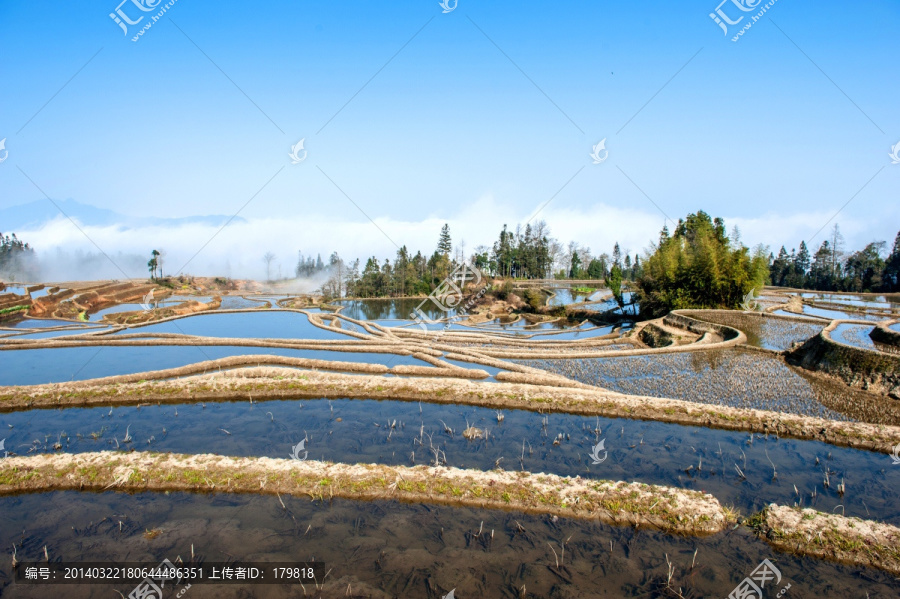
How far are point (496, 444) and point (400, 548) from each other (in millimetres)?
5659

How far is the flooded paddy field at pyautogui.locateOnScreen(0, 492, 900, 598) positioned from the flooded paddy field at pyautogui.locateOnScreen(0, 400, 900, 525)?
2261 millimetres

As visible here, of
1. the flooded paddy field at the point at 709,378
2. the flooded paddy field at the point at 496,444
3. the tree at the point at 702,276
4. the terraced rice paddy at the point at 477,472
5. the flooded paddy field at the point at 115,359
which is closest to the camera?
the terraced rice paddy at the point at 477,472

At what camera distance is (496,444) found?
13.7m

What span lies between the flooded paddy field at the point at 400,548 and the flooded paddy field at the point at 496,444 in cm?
226

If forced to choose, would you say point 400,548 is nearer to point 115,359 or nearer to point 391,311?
point 115,359

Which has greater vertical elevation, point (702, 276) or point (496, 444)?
point (702, 276)

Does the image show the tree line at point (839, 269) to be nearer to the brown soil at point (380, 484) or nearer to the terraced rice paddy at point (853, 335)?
the terraced rice paddy at point (853, 335)

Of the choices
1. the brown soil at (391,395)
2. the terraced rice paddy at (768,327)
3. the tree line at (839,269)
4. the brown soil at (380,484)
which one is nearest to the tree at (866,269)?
the tree line at (839,269)

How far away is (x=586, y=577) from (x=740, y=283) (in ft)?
126

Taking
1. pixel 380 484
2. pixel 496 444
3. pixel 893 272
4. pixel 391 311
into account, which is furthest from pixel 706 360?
pixel 893 272

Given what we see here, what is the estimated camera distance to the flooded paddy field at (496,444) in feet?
36.5

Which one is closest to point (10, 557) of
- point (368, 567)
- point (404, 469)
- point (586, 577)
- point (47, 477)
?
point (47, 477)

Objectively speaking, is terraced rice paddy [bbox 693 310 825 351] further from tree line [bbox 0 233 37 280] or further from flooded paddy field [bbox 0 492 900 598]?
tree line [bbox 0 233 37 280]

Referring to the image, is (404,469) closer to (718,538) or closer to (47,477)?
(718,538)
